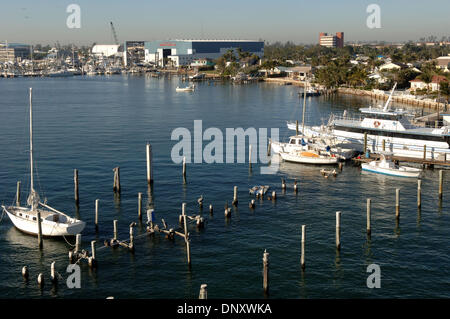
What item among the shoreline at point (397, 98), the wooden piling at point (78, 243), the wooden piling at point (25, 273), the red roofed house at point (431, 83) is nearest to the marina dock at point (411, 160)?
the wooden piling at point (78, 243)

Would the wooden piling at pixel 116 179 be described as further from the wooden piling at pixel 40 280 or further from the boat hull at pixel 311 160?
the boat hull at pixel 311 160

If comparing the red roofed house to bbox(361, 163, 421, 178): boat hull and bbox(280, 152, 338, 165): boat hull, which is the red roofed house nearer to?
bbox(280, 152, 338, 165): boat hull

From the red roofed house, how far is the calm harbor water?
91.0 m

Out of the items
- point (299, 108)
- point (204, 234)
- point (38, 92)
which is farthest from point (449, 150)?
point (38, 92)

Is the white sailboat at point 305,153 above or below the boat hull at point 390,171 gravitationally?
above

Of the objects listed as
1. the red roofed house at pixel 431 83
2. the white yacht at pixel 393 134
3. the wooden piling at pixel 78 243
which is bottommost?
the wooden piling at pixel 78 243

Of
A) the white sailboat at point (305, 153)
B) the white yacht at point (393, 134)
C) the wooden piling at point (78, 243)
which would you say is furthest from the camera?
the white yacht at point (393, 134)

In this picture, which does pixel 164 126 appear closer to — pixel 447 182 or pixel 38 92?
pixel 447 182

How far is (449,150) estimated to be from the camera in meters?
65.3

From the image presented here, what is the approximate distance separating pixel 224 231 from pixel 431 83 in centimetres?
11945

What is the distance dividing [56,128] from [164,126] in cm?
1934

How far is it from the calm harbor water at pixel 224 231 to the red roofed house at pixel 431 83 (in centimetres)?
9097

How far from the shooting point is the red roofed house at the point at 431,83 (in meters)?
143

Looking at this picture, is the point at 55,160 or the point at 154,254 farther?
the point at 55,160
